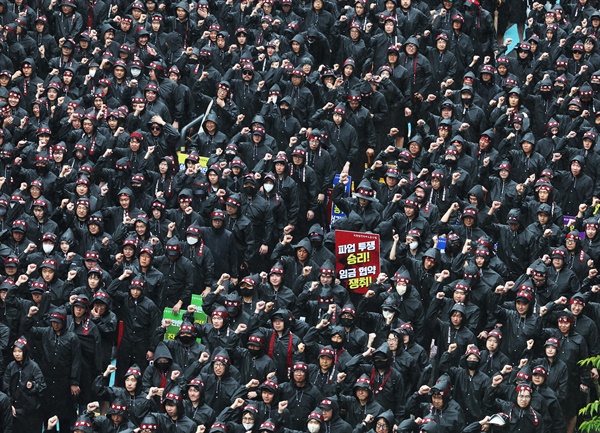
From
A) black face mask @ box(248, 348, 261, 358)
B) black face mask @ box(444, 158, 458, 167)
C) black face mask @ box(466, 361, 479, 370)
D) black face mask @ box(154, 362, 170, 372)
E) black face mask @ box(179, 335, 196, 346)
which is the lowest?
black face mask @ box(466, 361, 479, 370)

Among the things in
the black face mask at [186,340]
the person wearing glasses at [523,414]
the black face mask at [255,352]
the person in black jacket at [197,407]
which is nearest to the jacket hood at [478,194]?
the person wearing glasses at [523,414]

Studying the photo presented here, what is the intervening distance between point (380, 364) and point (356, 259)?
2.41 m

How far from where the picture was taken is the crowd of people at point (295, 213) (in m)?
26.9

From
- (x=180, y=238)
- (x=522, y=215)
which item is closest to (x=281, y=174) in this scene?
(x=180, y=238)

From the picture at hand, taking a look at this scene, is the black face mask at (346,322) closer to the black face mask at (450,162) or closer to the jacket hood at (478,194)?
the jacket hood at (478,194)


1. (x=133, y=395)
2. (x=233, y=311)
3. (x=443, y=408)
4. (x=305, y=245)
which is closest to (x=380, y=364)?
(x=443, y=408)

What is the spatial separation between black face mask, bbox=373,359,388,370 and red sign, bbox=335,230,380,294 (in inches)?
83.5

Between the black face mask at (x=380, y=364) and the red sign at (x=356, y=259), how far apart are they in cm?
212

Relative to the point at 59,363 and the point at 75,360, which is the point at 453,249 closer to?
the point at 75,360

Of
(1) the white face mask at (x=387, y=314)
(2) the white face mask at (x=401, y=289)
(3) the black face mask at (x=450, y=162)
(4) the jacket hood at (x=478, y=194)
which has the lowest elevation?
(1) the white face mask at (x=387, y=314)

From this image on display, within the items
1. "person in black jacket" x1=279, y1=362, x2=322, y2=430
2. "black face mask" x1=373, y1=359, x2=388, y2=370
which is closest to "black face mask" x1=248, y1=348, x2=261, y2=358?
"person in black jacket" x1=279, y1=362, x2=322, y2=430

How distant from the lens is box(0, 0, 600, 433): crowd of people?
26938 mm

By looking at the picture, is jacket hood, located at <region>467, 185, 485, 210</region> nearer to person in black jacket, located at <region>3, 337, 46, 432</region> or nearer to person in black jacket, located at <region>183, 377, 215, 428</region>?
person in black jacket, located at <region>183, 377, 215, 428</region>

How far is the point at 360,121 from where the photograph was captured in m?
33.4
